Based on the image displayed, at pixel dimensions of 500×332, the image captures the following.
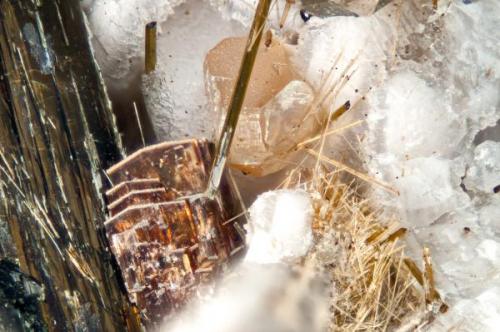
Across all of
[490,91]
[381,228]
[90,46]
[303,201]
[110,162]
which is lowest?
[381,228]

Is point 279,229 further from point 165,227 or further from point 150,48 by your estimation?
point 150,48

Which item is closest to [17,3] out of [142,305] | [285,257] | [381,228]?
[142,305]

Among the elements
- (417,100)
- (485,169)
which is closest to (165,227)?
(417,100)

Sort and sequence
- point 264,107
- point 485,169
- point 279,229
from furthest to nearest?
point 485,169, point 264,107, point 279,229

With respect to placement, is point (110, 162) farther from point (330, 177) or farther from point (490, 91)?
point (490, 91)

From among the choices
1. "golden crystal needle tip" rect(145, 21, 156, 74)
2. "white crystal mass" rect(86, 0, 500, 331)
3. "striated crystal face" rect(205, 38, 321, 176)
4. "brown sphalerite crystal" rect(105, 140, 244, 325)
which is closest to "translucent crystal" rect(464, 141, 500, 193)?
"white crystal mass" rect(86, 0, 500, 331)
